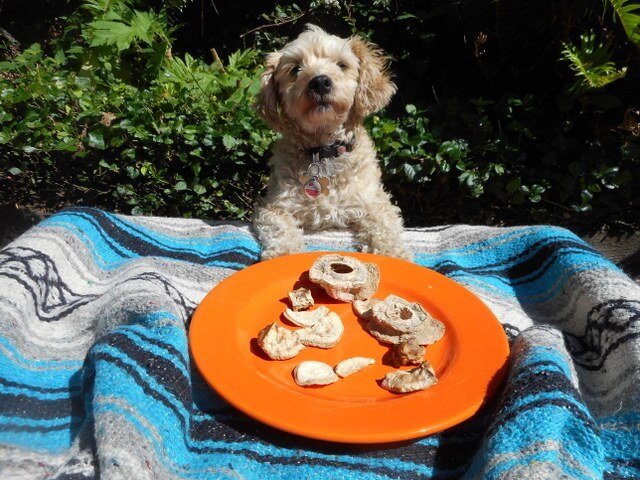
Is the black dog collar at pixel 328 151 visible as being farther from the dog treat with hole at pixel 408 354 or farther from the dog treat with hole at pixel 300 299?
the dog treat with hole at pixel 408 354

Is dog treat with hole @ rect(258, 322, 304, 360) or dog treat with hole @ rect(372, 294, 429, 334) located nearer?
dog treat with hole @ rect(258, 322, 304, 360)

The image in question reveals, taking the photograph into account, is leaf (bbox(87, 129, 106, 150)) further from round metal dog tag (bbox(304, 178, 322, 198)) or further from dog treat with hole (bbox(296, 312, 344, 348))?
dog treat with hole (bbox(296, 312, 344, 348))

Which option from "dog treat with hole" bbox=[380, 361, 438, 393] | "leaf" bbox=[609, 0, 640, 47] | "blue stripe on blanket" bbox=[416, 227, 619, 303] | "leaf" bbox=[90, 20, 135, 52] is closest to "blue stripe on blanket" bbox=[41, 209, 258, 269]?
"blue stripe on blanket" bbox=[416, 227, 619, 303]

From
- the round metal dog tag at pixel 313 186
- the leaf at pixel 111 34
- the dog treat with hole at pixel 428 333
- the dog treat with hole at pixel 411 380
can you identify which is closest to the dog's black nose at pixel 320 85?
the round metal dog tag at pixel 313 186

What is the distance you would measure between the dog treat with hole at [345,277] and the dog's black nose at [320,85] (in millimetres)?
→ 1048

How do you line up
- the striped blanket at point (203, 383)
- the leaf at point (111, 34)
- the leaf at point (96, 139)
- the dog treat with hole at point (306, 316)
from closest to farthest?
1. the striped blanket at point (203, 383)
2. the dog treat with hole at point (306, 316)
3. the leaf at point (96, 139)
4. the leaf at point (111, 34)

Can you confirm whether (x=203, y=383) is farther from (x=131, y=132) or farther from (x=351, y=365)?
(x=131, y=132)

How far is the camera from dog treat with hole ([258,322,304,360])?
2203 mm

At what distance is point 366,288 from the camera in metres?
2.64

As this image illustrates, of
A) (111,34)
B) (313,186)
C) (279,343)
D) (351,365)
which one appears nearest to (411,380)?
(351,365)

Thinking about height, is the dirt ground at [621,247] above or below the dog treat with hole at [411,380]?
below

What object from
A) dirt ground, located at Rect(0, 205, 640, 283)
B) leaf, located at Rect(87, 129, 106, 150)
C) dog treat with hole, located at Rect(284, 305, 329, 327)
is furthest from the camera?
dirt ground, located at Rect(0, 205, 640, 283)

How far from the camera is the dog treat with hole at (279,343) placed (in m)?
2.20

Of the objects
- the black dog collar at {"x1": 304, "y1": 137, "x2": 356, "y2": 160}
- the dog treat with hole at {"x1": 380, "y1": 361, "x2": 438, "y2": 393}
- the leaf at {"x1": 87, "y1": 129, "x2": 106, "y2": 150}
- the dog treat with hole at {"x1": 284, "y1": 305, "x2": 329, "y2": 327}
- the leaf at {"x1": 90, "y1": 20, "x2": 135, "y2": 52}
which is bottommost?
the dog treat with hole at {"x1": 284, "y1": 305, "x2": 329, "y2": 327}
